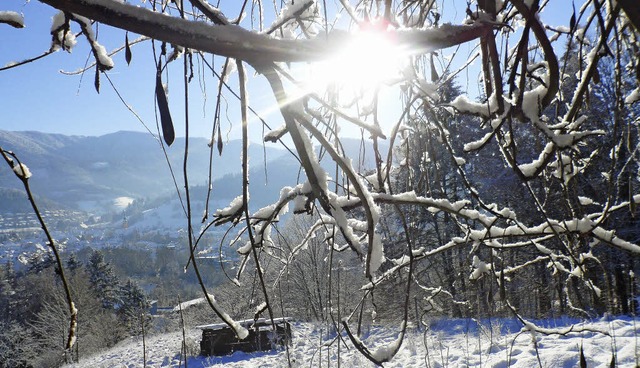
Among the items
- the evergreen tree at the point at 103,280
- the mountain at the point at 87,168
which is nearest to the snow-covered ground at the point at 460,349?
the evergreen tree at the point at 103,280

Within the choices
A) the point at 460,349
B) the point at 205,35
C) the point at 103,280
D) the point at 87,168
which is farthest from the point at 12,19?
the point at 87,168

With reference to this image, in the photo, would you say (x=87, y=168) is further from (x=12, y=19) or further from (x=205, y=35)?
(x=205, y=35)

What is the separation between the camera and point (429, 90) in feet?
2.40

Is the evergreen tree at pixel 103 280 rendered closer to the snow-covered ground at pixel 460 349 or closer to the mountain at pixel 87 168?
the snow-covered ground at pixel 460 349

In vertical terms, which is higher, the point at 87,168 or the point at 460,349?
the point at 87,168

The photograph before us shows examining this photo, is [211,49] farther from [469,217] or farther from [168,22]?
[469,217]

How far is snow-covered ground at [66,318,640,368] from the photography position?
10.1 ft

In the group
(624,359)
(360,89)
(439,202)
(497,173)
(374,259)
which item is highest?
(497,173)

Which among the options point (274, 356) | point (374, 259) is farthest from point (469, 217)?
point (274, 356)

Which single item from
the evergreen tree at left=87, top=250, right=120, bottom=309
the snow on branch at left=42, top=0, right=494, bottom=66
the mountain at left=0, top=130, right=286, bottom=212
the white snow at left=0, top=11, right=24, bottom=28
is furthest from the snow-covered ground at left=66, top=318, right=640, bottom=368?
the mountain at left=0, top=130, right=286, bottom=212

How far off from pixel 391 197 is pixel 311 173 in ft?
1.45

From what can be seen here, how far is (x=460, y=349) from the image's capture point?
6938 millimetres

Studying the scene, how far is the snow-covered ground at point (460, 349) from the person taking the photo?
3068 millimetres

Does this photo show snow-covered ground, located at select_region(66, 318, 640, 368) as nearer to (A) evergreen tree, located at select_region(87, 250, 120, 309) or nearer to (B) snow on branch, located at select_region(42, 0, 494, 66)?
(B) snow on branch, located at select_region(42, 0, 494, 66)
